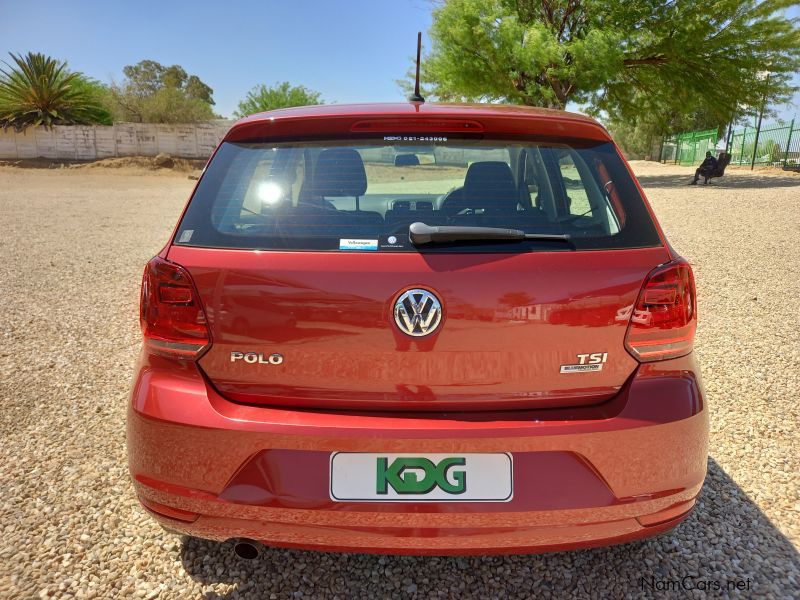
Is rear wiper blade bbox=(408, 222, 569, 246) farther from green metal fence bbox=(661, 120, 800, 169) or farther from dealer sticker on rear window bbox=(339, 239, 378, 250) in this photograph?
green metal fence bbox=(661, 120, 800, 169)

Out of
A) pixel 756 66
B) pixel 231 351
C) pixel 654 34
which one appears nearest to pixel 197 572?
pixel 231 351

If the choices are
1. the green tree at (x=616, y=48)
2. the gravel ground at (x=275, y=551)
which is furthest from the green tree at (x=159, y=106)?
the gravel ground at (x=275, y=551)

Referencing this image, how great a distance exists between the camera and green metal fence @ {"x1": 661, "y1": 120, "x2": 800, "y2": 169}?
2292cm

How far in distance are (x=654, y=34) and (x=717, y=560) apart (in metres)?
22.2

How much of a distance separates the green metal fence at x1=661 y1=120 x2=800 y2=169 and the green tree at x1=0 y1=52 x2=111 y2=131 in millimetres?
36391

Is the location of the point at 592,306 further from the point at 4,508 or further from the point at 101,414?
the point at 101,414

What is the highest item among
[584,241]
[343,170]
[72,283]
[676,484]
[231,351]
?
[343,170]

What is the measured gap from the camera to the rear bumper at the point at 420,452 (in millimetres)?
1643

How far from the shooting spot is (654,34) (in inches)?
807

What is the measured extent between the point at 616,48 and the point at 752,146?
1033 cm

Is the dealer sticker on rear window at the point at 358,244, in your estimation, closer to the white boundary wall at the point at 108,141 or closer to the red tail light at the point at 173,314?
the red tail light at the point at 173,314

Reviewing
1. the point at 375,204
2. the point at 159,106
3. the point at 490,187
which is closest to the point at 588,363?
the point at 490,187

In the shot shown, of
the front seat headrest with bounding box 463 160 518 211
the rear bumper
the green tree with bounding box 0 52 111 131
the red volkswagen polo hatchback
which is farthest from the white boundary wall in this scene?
the rear bumper

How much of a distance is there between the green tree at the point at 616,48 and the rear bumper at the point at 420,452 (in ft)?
64.8
